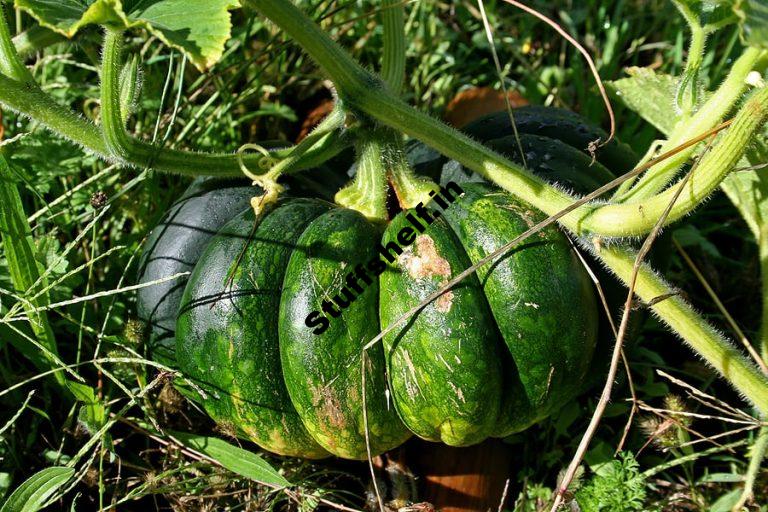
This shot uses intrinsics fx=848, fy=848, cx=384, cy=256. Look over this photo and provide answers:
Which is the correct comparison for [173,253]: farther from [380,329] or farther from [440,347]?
[440,347]

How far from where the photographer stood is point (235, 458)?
206 cm

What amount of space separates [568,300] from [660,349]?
3.04 ft

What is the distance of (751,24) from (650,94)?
104 cm

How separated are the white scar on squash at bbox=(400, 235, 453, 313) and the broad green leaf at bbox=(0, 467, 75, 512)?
0.89m

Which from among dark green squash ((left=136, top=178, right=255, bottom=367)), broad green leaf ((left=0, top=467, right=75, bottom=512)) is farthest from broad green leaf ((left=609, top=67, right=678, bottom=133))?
broad green leaf ((left=0, top=467, right=75, bottom=512))

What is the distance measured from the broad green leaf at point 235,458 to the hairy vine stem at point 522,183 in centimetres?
86

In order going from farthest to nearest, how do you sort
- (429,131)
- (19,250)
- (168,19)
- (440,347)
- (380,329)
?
1. (19,250)
2. (429,131)
3. (380,329)
4. (440,347)
5. (168,19)

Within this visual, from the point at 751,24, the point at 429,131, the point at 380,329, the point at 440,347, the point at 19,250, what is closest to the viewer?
the point at 751,24

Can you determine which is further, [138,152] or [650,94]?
[650,94]

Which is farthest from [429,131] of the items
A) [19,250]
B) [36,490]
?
[36,490]

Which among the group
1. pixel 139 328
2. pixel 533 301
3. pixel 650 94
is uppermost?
pixel 650 94

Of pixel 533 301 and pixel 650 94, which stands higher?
pixel 650 94

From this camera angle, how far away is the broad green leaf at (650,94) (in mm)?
2309

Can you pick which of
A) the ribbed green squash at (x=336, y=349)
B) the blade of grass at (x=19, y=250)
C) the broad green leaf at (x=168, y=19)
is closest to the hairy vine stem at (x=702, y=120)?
the ribbed green squash at (x=336, y=349)
